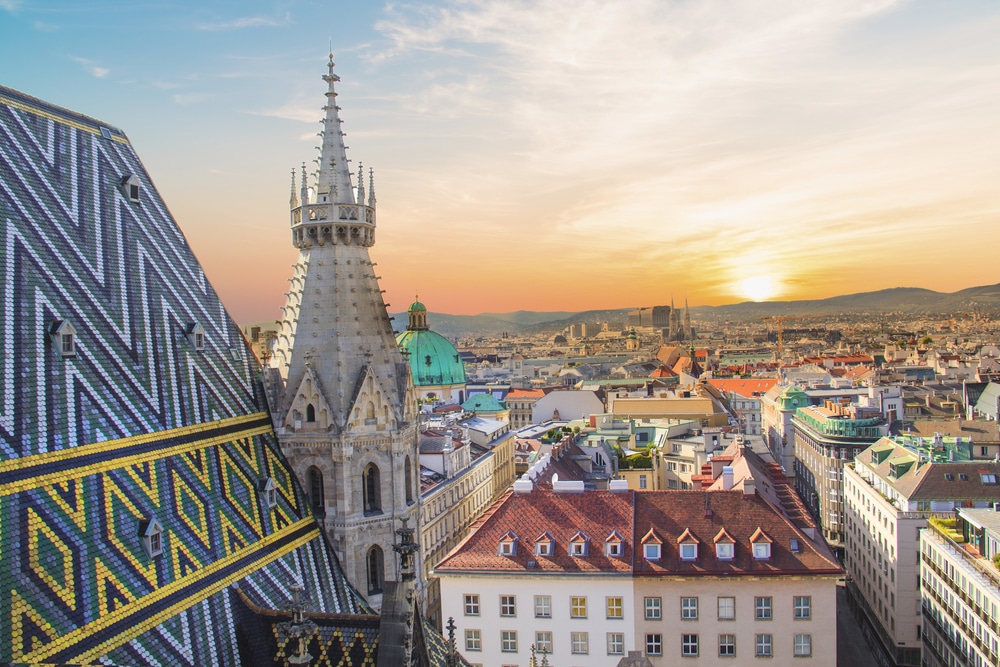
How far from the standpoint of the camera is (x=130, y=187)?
2828cm

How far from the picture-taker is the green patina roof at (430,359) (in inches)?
5167

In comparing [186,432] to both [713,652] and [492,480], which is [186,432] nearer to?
[713,652]

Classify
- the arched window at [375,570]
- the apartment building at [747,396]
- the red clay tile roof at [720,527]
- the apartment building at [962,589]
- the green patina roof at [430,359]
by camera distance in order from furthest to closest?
1. the apartment building at [747,396]
2. the green patina roof at [430,359]
3. the apartment building at [962,589]
4. the red clay tile roof at [720,527]
5. the arched window at [375,570]

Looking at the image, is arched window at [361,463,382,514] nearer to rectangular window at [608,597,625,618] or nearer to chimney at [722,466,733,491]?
rectangular window at [608,597,625,618]

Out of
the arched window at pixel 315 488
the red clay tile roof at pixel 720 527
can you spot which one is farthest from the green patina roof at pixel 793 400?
the arched window at pixel 315 488

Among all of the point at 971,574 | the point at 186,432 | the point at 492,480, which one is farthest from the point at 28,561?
the point at 492,480

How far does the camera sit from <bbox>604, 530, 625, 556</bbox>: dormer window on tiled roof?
3919 centimetres

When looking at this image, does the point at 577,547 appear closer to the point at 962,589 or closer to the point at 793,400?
the point at 962,589

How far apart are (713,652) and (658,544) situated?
4.87 meters

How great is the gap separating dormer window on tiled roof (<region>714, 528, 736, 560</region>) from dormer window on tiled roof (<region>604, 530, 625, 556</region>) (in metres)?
4.03

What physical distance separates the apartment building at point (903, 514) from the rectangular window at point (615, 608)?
27138 mm

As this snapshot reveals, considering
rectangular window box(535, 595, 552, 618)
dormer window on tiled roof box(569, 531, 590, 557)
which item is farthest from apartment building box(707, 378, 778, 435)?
rectangular window box(535, 595, 552, 618)

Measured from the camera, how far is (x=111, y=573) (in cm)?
2011

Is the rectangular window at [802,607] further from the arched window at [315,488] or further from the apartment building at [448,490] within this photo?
the apartment building at [448,490]
